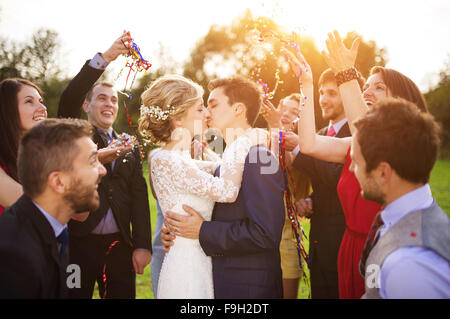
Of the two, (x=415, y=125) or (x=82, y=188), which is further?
(x=82, y=188)

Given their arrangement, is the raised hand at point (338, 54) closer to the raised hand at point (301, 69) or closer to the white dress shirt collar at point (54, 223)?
the raised hand at point (301, 69)

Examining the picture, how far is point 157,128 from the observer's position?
3.32 meters

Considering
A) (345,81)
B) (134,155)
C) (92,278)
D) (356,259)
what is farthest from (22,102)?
(356,259)

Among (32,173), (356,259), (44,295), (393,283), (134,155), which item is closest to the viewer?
(393,283)

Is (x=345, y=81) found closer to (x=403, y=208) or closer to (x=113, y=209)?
(x=403, y=208)

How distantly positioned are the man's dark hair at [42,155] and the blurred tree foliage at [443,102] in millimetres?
41263

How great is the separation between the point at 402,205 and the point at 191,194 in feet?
5.24

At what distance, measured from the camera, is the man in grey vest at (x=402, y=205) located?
5.62 feet

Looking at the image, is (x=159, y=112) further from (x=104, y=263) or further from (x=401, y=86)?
(x=401, y=86)

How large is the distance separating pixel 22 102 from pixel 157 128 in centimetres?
132

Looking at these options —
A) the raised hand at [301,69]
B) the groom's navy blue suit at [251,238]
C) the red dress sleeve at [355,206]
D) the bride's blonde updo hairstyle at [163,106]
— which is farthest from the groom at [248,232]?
the bride's blonde updo hairstyle at [163,106]

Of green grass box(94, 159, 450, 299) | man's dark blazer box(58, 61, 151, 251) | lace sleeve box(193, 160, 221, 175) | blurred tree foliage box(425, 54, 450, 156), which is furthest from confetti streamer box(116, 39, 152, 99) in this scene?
blurred tree foliage box(425, 54, 450, 156)

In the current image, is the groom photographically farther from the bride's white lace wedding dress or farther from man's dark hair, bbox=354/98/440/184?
man's dark hair, bbox=354/98/440/184

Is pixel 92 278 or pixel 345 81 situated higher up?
pixel 345 81
